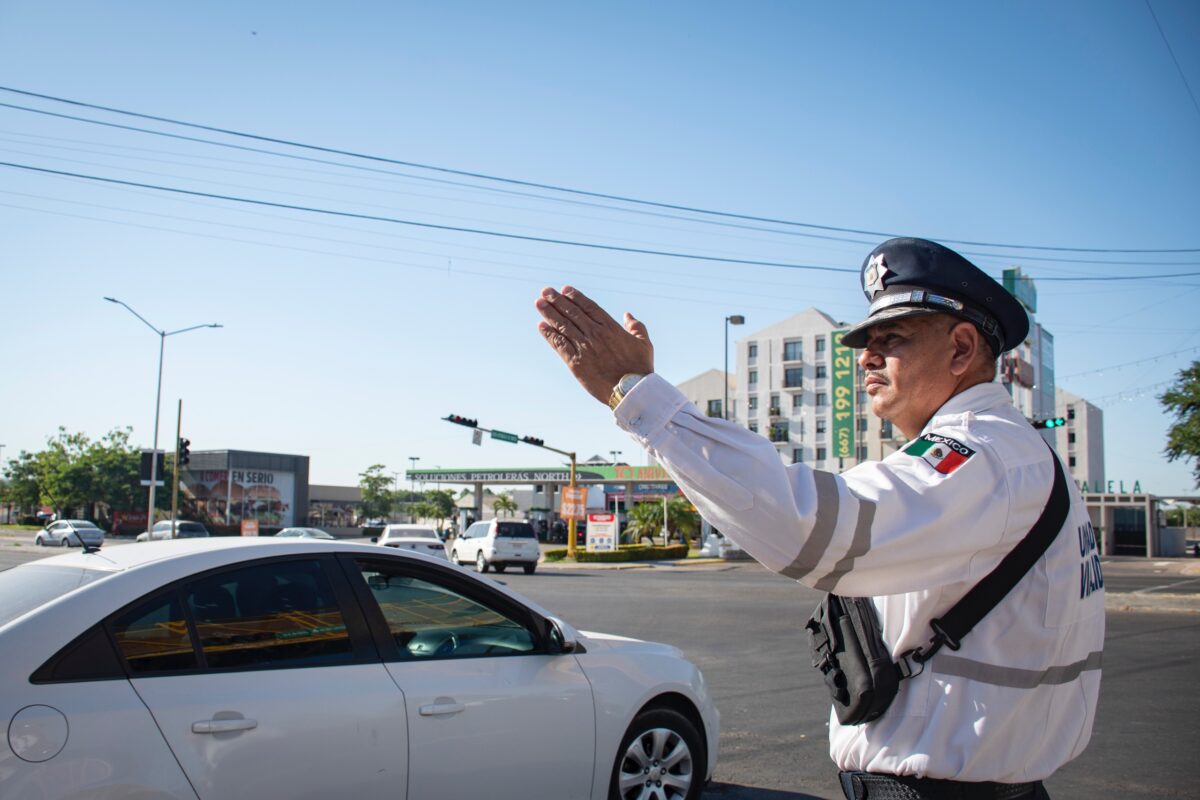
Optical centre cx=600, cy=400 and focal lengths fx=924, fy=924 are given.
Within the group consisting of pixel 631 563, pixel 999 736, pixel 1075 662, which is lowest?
pixel 631 563

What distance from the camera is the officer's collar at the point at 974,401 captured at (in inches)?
69.9

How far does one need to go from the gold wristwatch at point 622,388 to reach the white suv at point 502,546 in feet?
92.0

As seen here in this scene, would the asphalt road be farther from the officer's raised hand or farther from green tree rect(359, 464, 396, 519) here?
green tree rect(359, 464, 396, 519)

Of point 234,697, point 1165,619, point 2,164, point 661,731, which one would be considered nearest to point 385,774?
point 234,697

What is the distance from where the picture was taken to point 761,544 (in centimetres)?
143

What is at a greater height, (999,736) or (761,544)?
(761,544)

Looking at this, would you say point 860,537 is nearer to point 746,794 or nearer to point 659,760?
point 659,760

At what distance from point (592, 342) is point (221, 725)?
270cm

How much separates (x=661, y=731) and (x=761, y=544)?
4.01m

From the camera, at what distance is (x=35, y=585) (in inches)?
148

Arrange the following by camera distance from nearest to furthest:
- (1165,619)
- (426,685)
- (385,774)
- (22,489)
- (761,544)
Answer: (761,544), (385,774), (426,685), (1165,619), (22,489)

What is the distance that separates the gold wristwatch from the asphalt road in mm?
4791

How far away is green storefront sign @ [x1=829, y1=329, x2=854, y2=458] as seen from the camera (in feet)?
197

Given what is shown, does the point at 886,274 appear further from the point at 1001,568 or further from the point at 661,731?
the point at 661,731
